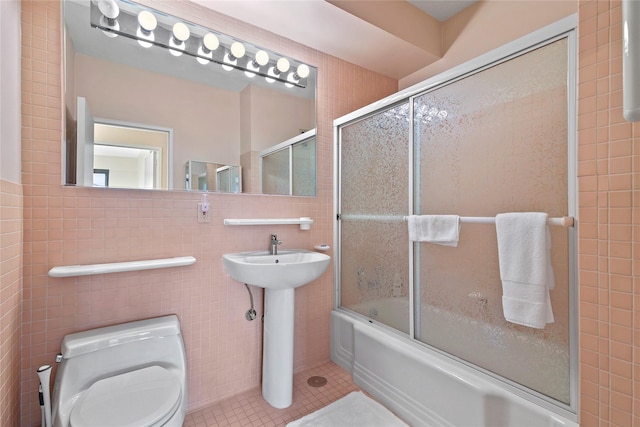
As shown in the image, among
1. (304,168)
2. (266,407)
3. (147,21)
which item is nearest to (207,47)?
(147,21)

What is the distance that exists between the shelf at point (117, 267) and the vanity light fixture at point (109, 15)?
1164 millimetres

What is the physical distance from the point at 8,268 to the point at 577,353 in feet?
7.01

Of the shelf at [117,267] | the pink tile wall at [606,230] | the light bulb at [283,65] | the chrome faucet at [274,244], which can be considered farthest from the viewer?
the light bulb at [283,65]

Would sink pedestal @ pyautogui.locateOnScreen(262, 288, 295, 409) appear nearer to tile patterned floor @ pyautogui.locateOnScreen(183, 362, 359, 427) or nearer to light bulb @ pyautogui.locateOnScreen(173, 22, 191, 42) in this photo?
tile patterned floor @ pyautogui.locateOnScreen(183, 362, 359, 427)

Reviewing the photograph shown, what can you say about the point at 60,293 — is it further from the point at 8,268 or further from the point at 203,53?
the point at 203,53

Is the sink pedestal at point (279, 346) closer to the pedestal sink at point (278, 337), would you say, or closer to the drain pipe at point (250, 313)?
the pedestal sink at point (278, 337)

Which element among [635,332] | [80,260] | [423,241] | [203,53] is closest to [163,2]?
[203,53]

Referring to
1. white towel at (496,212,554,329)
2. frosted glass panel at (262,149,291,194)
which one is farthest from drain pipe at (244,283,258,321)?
white towel at (496,212,554,329)

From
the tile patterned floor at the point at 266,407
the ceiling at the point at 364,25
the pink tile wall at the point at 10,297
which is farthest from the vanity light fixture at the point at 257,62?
the tile patterned floor at the point at 266,407

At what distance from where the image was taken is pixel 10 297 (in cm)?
110

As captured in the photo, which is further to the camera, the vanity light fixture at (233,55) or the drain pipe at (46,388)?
the vanity light fixture at (233,55)

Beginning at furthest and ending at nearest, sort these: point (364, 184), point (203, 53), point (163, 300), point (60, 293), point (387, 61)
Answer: point (387, 61)
point (364, 184)
point (203, 53)
point (163, 300)
point (60, 293)

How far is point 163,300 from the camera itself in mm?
1563

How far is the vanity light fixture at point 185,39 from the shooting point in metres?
1.46
